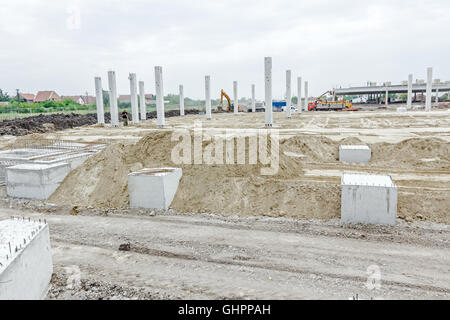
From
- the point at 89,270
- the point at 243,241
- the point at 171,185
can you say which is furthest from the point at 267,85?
the point at 89,270

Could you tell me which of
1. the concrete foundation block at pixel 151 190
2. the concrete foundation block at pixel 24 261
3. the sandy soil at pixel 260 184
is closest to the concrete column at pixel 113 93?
the sandy soil at pixel 260 184

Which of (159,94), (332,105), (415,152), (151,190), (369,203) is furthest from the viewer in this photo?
(332,105)

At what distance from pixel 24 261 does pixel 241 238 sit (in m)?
4.36

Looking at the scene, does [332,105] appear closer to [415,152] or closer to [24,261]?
[415,152]

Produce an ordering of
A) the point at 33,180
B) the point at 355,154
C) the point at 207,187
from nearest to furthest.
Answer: the point at 207,187 → the point at 33,180 → the point at 355,154

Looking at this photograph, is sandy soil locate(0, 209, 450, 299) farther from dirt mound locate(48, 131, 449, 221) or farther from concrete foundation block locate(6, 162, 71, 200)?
concrete foundation block locate(6, 162, 71, 200)

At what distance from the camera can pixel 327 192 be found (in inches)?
369

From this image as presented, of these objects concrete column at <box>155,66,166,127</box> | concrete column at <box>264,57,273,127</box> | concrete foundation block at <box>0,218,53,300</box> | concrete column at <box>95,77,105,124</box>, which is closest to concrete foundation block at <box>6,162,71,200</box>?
concrete foundation block at <box>0,218,53,300</box>

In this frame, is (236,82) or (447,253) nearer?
(447,253)

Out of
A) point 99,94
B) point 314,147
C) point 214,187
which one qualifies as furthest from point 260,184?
point 99,94

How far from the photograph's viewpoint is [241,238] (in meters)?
7.71

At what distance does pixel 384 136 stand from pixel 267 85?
9.63 metres

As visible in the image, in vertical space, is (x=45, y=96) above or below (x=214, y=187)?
above

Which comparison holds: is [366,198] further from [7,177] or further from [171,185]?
[7,177]
